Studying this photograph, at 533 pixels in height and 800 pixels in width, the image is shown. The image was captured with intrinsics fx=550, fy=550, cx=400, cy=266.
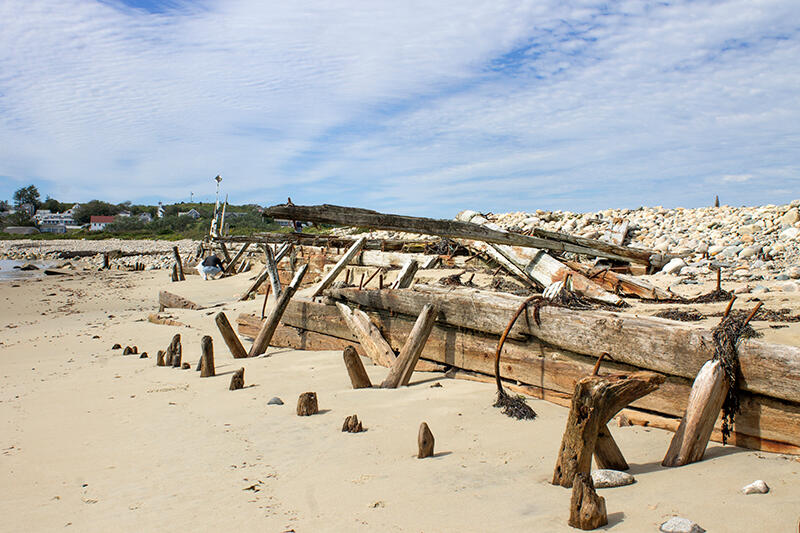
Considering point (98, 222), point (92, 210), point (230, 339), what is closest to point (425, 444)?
point (230, 339)

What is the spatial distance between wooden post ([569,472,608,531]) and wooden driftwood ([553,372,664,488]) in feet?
1.09

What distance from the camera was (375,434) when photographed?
4.14 metres

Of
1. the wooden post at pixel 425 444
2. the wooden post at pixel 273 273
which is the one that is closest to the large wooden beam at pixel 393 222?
the wooden post at pixel 425 444

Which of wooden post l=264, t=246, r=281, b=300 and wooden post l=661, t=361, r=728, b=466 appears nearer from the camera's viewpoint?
wooden post l=661, t=361, r=728, b=466

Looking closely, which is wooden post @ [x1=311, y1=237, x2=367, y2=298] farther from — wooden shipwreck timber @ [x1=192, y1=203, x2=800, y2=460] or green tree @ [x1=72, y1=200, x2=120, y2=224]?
green tree @ [x1=72, y1=200, x2=120, y2=224]

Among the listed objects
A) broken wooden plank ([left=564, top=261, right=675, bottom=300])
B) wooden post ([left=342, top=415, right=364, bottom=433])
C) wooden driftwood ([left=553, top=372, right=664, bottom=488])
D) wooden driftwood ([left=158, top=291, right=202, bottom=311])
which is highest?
broken wooden plank ([left=564, top=261, right=675, bottom=300])

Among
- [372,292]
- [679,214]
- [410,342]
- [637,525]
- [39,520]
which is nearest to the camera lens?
[637,525]

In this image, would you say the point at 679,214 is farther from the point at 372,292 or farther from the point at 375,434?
the point at 375,434

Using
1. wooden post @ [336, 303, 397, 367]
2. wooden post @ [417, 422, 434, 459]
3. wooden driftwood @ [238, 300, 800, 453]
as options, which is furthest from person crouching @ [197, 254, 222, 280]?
wooden post @ [417, 422, 434, 459]

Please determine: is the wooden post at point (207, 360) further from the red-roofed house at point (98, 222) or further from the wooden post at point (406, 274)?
the red-roofed house at point (98, 222)

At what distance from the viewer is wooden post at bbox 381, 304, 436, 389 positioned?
534cm

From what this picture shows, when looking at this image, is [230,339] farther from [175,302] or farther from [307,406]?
[175,302]

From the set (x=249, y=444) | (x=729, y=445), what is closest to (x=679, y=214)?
(x=729, y=445)

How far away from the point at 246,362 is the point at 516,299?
416 centimetres
